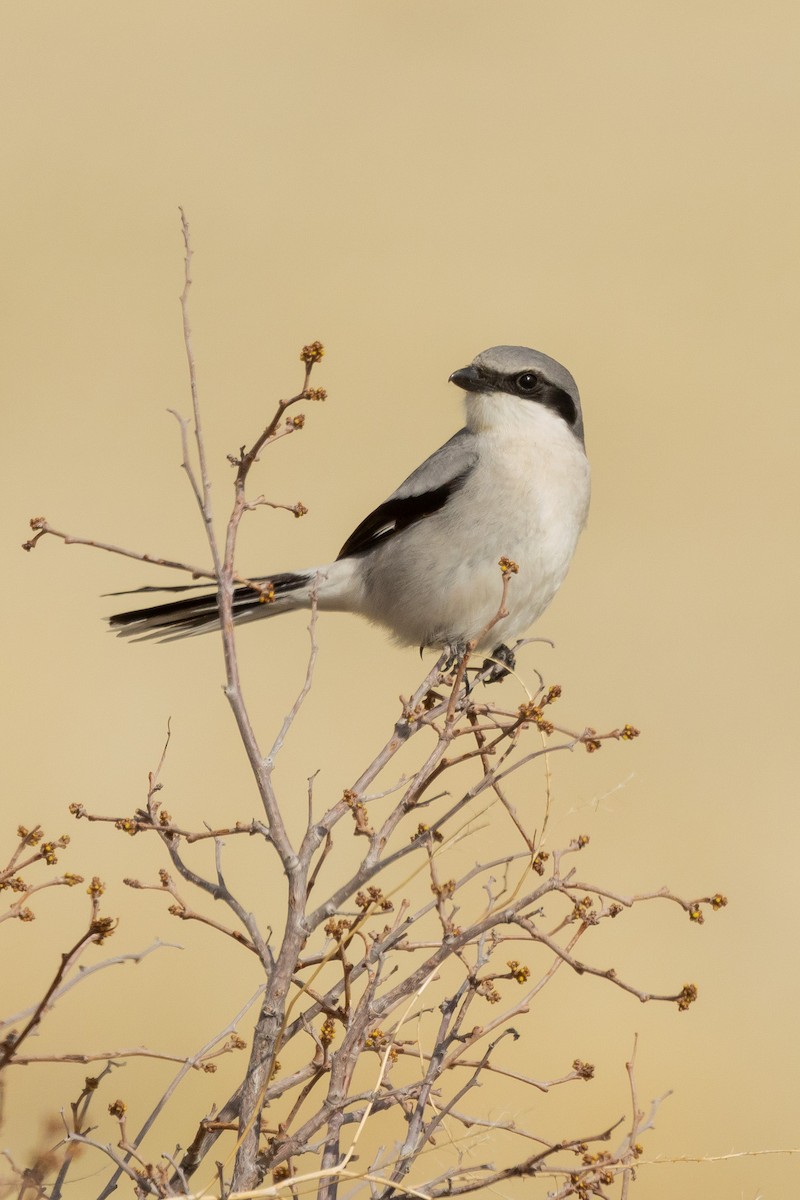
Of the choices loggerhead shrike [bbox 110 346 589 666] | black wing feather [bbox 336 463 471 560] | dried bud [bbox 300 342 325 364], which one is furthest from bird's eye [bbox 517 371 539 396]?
dried bud [bbox 300 342 325 364]

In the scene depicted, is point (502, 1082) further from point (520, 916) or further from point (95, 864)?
point (520, 916)

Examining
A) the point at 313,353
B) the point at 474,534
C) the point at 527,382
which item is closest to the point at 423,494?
the point at 474,534

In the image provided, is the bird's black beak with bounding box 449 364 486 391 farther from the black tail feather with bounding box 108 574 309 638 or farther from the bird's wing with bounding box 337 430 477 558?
the black tail feather with bounding box 108 574 309 638

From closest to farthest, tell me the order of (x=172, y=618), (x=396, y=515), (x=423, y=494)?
1. (x=172, y=618)
2. (x=423, y=494)
3. (x=396, y=515)

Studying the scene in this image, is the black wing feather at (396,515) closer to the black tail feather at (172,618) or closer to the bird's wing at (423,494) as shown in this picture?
the bird's wing at (423,494)

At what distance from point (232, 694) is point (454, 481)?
85.2 inches

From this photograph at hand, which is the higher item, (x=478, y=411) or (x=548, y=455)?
(x=478, y=411)

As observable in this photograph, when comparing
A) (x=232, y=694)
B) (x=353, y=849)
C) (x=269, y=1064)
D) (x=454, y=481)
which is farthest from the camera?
(x=353, y=849)

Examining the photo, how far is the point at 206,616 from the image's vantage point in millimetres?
3498

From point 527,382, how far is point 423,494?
46 centimetres

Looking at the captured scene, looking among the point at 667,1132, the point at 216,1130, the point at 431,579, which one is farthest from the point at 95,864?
the point at 216,1130

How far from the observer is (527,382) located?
12.6 ft

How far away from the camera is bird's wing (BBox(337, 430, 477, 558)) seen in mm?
3740

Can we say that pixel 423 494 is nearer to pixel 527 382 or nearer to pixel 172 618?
pixel 527 382
